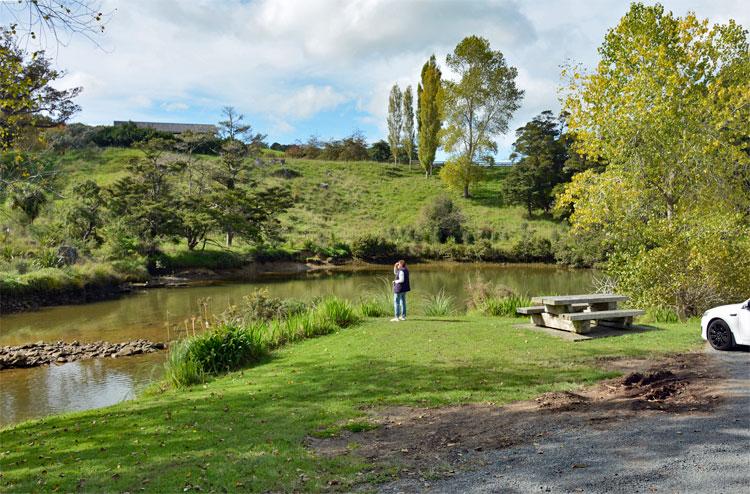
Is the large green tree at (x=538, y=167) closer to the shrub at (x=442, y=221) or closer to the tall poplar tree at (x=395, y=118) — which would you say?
the shrub at (x=442, y=221)

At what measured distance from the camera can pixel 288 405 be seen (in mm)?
8102

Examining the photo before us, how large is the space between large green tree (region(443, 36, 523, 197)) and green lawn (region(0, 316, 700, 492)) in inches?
1831

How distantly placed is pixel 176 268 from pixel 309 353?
28.3m

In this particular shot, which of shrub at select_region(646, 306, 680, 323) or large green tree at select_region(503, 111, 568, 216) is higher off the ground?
large green tree at select_region(503, 111, 568, 216)

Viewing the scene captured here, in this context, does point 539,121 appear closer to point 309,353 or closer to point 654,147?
point 654,147

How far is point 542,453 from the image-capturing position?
554cm

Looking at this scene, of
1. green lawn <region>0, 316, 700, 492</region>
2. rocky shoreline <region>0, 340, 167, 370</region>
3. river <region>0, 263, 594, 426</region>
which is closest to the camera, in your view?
green lawn <region>0, 316, 700, 492</region>

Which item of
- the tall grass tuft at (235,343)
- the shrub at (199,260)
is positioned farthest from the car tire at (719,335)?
the shrub at (199,260)

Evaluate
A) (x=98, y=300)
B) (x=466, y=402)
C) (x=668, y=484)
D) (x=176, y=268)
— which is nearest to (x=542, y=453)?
(x=668, y=484)

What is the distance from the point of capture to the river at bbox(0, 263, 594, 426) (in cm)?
1255

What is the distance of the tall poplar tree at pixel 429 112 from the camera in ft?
210

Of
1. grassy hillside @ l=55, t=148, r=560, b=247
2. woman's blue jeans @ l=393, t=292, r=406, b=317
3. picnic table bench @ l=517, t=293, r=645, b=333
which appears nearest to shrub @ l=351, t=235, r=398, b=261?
grassy hillside @ l=55, t=148, r=560, b=247

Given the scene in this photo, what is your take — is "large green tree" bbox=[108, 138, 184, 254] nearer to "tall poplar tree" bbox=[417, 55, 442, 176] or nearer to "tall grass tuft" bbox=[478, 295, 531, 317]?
"tall grass tuft" bbox=[478, 295, 531, 317]

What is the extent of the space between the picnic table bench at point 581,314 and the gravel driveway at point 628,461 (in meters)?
5.62
